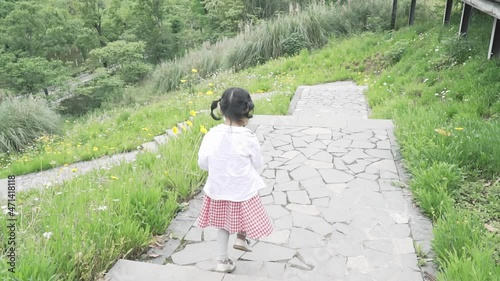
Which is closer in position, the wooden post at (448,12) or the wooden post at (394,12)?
the wooden post at (448,12)

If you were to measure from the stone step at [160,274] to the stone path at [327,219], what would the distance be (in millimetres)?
17

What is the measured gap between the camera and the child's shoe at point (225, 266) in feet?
8.93

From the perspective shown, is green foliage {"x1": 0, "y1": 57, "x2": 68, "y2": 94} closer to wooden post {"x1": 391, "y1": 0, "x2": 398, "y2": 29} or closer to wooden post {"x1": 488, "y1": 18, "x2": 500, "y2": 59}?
wooden post {"x1": 391, "y1": 0, "x2": 398, "y2": 29}

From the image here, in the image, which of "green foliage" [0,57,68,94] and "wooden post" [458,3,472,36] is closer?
"wooden post" [458,3,472,36]

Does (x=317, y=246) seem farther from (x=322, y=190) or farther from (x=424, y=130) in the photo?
(x=424, y=130)

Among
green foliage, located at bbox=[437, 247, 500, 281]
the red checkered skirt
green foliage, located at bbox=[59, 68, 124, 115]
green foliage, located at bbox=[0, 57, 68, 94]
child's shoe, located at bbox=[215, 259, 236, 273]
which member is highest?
the red checkered skirt

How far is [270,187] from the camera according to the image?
4082 millimetres

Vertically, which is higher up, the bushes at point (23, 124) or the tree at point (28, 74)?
the bushes at point (23, 124)

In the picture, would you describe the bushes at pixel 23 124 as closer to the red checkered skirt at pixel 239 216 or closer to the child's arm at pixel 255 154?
the red checkered skirt at pixel 239 216

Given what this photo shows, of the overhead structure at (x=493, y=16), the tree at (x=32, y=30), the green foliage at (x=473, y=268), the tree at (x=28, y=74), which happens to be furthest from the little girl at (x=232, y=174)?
the tree at (x=32, y=30)

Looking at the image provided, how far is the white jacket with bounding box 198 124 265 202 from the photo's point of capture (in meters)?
2.63

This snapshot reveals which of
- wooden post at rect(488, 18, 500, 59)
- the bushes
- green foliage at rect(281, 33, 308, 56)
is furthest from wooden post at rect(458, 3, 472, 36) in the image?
the bushes

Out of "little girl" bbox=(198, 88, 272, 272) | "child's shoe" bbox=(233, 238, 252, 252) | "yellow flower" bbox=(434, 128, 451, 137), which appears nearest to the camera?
"little girl" bbox=(198, 88, 272, 272)

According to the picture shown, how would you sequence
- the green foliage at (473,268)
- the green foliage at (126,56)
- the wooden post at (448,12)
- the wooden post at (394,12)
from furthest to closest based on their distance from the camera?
the green foliage at (126,56) → the wooden post at (394,12) → the wooden post at (448,12) → the green foliage at (473,268)
